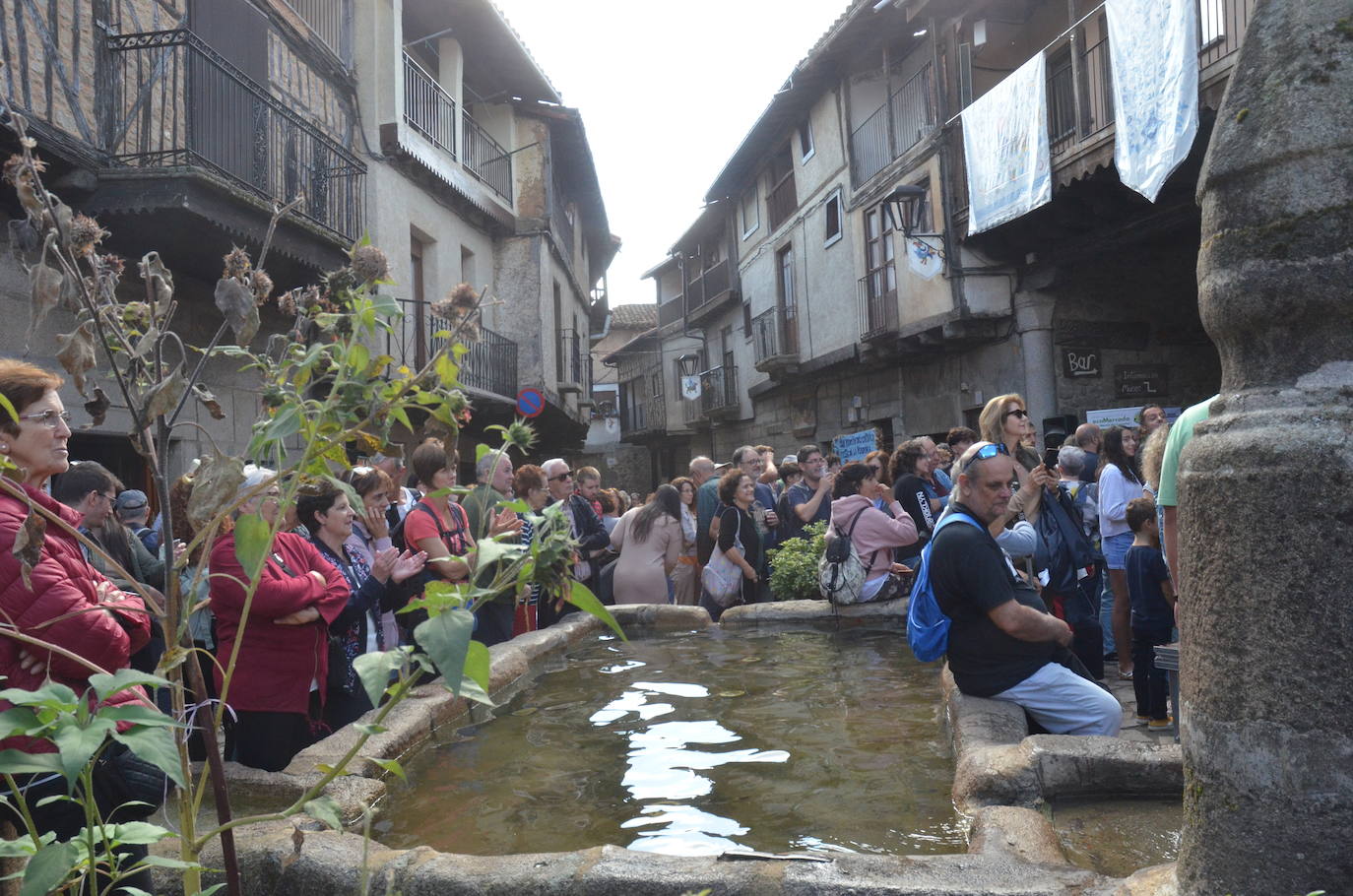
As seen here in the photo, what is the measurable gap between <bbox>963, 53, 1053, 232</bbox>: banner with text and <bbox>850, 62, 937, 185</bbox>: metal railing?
194 centimetres

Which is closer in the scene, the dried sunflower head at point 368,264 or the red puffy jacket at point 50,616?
the dried sunflower head at point 368,264

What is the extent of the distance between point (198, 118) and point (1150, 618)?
7.97m

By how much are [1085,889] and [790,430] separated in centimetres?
2103

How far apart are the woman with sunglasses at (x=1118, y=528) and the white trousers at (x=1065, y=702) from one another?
99.0 inches

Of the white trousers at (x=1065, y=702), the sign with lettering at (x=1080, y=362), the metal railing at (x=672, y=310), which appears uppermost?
the metal railing at (x=672, y=310)

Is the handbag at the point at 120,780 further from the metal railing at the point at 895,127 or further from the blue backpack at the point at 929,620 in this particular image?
the metal railing at the point at 895,127

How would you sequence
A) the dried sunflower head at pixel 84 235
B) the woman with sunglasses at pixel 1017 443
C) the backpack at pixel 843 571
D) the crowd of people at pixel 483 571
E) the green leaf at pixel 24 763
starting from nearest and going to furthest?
1. the green leaf at pixel 24 763
2. the dried sunflower head at pixel 84 235
3. the crowd of people at pixel 483 571
4. the woman with sunglasses at pixel 1017 443
5. the backpack at pixel 843 571

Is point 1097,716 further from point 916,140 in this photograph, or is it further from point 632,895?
point 916,140

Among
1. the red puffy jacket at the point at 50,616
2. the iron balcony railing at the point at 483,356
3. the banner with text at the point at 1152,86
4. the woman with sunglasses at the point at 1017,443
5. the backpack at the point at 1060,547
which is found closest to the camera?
the red puffy jacket at the point at 50,616

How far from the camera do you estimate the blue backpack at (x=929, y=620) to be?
4.09 meters

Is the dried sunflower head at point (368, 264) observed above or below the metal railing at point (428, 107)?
below

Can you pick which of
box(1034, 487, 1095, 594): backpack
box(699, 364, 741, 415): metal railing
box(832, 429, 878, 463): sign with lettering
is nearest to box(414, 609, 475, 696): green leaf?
box(1034, 487, 1095, 594): backpack

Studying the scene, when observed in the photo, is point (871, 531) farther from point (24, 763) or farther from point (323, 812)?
point (24, 763)

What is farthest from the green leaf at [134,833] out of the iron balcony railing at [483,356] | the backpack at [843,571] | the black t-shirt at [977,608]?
the iron balcony railing at [483,356]
